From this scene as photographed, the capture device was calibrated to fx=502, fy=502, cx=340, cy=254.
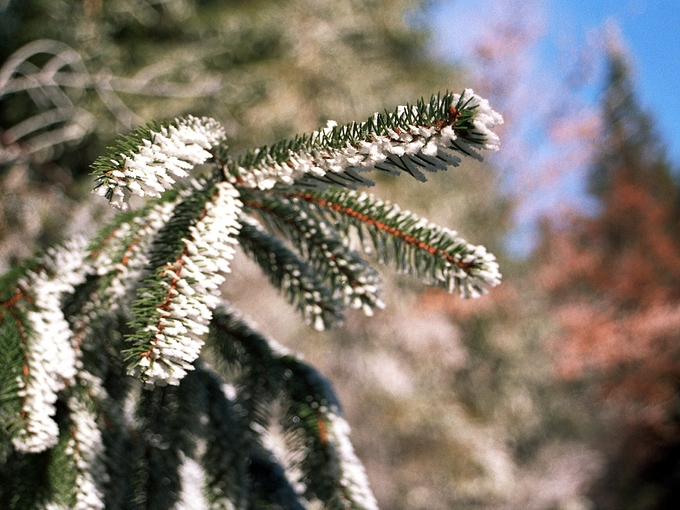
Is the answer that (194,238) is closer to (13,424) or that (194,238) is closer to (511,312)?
(13,424)

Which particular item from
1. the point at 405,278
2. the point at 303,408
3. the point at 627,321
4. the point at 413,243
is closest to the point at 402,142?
the point at 413,243

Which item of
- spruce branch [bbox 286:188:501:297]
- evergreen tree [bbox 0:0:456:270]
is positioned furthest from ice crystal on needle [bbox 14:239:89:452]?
evergreen tree [bbox 0:0:456:270]

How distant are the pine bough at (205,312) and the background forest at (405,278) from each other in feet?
2.50

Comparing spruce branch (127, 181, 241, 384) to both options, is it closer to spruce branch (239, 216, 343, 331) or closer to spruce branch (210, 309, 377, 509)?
spruce branch (239, 216, 343, 331)

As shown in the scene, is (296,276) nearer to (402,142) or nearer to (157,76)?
(402,142)

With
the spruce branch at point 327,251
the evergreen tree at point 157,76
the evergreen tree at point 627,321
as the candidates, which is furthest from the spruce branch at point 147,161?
the evergreen tree at point 627,321

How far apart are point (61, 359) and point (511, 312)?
540cm

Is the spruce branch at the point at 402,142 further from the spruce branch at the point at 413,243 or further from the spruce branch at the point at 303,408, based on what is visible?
the spruce branch at the point at 303,408

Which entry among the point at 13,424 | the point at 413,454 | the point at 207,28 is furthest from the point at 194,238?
the point at 413,454

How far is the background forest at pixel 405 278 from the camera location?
2.04 m

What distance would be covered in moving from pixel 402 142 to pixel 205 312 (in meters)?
0.19

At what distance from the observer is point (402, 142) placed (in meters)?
0.36

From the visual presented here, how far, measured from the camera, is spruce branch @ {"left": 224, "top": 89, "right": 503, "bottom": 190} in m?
0.34

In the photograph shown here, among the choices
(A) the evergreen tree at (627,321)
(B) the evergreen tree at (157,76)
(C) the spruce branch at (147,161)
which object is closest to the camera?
(C) the spruce branch at (147,161)
